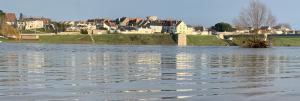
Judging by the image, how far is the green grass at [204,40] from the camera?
181375 millimetres

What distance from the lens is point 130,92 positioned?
1605 centimetres

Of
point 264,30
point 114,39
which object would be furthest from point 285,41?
point 264,30

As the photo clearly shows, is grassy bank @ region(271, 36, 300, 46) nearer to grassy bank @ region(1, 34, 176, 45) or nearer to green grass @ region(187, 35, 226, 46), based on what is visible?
green grass @ region(187, 35, 226, 46)

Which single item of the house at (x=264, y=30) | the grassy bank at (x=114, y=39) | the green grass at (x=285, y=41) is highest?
the house at (x=264, y=30)

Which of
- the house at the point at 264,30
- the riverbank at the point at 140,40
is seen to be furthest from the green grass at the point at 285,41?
the house at the point at 264,30

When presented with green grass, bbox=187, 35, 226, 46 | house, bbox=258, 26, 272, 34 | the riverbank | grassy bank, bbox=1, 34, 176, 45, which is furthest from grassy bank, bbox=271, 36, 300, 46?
house, bbox=258, 26, 272, 34

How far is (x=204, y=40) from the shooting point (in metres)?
187

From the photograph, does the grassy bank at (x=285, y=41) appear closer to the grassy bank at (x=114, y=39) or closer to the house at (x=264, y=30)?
the grassy bank at (x=114, y=39)

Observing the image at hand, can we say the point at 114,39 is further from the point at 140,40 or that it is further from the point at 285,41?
the point at 285,41

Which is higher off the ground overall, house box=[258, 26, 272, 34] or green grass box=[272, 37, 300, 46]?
house box=[258, 26, 272, 34]

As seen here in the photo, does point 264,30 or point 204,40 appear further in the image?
point 204,40

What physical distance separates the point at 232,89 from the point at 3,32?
14729cm

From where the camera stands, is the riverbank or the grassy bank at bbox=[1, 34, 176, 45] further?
the riverbank

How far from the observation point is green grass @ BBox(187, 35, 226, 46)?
181375mm
